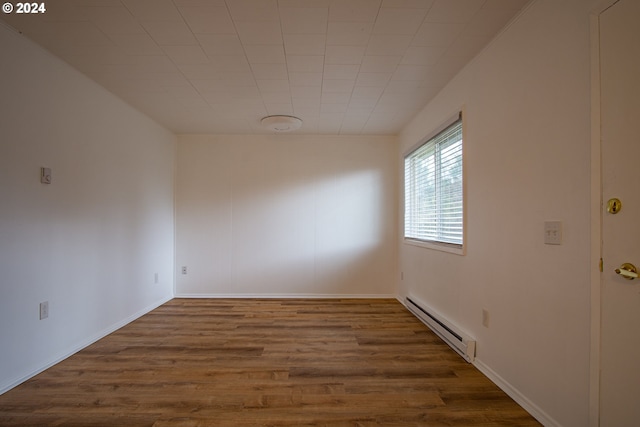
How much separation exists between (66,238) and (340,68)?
9.12 feet

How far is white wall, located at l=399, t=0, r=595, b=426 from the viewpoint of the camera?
4.69ft

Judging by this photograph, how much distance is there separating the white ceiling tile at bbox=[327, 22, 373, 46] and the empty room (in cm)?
2

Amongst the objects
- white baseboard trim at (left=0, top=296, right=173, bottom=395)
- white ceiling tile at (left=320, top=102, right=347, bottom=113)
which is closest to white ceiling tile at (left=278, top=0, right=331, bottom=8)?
white ceiling tile at (left=320, top=102, right=347, bottom=113)

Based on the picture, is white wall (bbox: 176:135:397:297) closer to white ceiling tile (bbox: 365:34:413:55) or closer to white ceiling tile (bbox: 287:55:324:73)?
white ceiling tile (bbox: 287:55:324:73)

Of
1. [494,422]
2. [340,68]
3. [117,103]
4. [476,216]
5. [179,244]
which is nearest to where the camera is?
[494,422]

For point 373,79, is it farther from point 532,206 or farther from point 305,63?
point 532,206

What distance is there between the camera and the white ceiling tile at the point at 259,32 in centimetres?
195

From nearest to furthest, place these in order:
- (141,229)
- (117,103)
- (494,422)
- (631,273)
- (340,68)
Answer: (631,273) < (494,422) < (340,68) < (117,103) < (141,229)

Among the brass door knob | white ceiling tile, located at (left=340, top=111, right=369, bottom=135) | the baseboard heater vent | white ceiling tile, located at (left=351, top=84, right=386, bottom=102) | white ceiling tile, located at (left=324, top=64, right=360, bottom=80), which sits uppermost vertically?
white ceiling tile, located at (left=324, top=64, right=360, bottom=80)

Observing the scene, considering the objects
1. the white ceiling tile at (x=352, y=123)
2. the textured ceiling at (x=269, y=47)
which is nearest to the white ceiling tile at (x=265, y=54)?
the textured ceiling at (x=269, y=47)

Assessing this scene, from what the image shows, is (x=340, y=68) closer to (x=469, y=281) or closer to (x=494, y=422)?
(x=469, y=281)

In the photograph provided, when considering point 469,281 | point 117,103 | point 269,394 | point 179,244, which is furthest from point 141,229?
point 469,281

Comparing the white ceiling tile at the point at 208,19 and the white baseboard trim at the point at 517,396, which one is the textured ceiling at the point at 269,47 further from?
the white baseboard trim at the point at 517,396

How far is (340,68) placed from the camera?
2.51m
